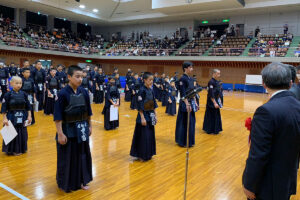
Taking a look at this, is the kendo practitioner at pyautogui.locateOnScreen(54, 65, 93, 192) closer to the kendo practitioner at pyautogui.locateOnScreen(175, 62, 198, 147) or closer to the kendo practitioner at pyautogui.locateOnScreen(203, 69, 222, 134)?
the kendo practitioner at pyautogui.locateOnScreen(175, 62, 198, 147)

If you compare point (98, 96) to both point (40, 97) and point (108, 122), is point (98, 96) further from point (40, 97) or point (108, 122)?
point (108, 122)

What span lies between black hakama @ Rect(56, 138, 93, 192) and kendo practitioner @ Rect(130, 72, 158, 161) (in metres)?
1.41

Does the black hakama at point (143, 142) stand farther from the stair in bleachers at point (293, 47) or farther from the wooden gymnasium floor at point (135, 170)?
the stair in bleachers at point (293, 47)

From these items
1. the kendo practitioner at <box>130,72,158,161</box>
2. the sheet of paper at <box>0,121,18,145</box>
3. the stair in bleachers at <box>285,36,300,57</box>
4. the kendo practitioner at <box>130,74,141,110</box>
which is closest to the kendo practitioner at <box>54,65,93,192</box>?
the kendo practitioner at <box>130,72,158,161</box>

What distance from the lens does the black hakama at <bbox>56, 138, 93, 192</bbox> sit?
3.43 m

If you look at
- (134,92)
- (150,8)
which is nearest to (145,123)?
(134,92)

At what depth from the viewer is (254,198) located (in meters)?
2.02

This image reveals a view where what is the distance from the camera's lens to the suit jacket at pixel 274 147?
178cm

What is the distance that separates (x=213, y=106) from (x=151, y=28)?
25403 millimetres

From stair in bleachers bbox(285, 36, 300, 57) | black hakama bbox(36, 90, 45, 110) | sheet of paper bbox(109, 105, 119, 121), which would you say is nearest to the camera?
sheet of paper bbox(109, 105, 119, 121)

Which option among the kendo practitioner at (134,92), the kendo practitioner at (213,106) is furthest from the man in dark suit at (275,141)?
the kendo practitioner at (134,92)

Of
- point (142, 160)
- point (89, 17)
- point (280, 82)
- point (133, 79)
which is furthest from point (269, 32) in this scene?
point (280, 82)

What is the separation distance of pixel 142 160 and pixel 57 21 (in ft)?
97.5

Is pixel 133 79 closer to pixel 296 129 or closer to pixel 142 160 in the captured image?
pixel 142 160
